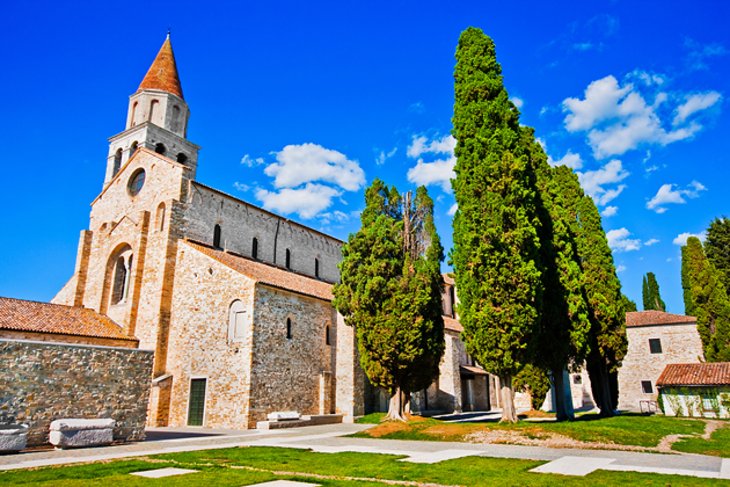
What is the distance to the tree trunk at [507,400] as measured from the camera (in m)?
17.6

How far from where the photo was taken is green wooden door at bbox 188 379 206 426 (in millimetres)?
23469

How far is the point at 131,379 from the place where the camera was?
16547 mm

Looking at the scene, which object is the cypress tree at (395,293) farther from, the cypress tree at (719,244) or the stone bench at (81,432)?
the cypress tree at (719,244)

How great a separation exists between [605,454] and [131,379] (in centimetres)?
1491

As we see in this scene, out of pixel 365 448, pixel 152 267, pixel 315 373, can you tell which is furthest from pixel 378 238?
pixel 152 267

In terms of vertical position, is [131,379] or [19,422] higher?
[131,379]

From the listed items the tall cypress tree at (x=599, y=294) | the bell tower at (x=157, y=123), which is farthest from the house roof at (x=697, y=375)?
the bell tower at (x=157, y=123)

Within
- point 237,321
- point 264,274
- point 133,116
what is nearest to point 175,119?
point 133,116

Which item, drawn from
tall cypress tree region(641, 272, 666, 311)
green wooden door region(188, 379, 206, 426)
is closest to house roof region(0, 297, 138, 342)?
green wooden door region(188, 379, 206, 426)

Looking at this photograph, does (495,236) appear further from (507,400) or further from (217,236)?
(217,236)

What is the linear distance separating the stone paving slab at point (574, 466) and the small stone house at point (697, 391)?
72.8 ft

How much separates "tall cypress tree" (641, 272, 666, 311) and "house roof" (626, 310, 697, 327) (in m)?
18.8

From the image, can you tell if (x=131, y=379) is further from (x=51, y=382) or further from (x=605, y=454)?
(x=605, y=454)

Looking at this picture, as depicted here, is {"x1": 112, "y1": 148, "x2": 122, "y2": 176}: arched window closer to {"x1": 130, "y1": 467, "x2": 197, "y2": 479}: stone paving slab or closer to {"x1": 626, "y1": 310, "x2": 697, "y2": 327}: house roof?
{"x1": 130, "y1": 467, "x2": 197, "y2": 479}: stone paving slab
